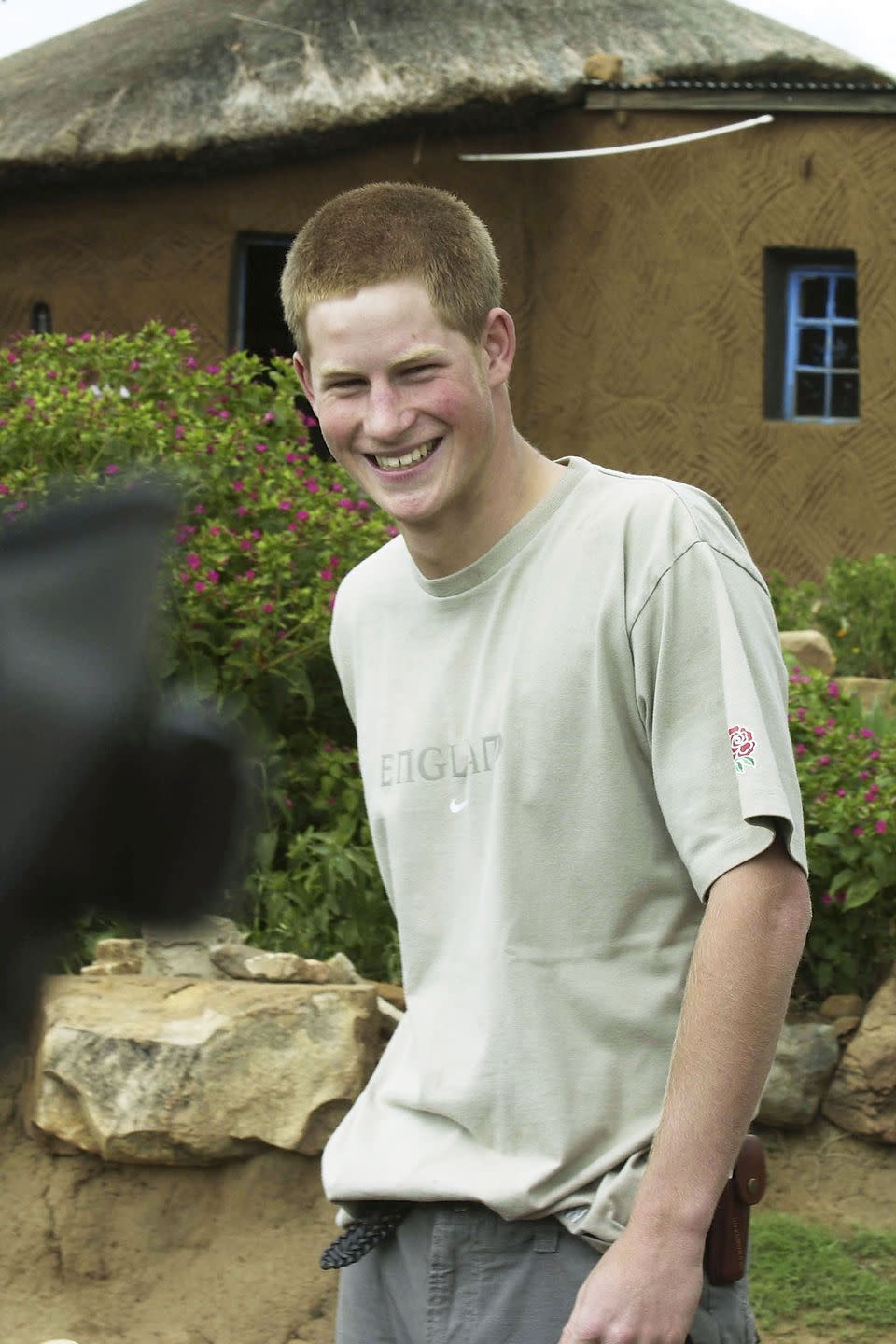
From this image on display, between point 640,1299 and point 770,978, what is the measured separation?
Answer: 31cm

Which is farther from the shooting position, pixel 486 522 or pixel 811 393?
pixel 811 393

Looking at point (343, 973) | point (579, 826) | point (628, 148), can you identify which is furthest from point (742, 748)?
point (628, 148)

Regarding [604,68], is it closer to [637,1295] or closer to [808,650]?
[808,650]

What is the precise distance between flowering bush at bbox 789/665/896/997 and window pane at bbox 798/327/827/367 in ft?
17.3

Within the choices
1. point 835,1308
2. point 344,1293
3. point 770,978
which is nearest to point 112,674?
point 770,978

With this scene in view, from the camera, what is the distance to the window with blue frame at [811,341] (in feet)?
32.0

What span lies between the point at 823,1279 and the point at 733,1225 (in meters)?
2.53

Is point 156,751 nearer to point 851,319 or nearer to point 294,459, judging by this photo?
point 294,459

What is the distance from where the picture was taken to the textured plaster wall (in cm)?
935

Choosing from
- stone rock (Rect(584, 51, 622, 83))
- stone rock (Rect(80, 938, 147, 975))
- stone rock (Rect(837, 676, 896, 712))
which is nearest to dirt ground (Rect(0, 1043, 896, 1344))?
stone rock (Rect(80, 938, 147, 975))

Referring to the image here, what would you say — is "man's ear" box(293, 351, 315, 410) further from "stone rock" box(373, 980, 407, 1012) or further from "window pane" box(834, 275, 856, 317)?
"window pane" box(834, 275, 856, 317)

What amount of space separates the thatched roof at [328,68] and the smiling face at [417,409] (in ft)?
27.7

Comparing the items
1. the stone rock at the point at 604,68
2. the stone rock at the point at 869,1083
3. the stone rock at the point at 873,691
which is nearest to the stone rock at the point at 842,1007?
the stone rock at the point at 869,1083

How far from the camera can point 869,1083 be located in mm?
4559
